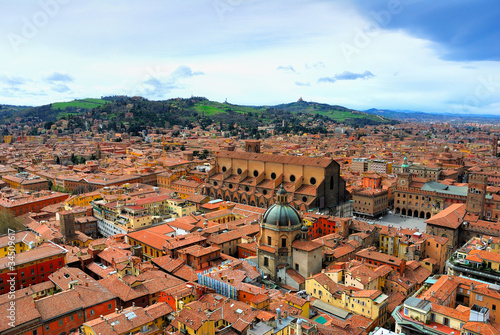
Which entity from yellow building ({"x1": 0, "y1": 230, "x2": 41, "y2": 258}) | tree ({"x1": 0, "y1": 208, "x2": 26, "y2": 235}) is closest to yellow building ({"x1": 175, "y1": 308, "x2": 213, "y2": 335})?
yellow building ({"x1": 0, "y1": 230, "x2": 41, "y2": 258})

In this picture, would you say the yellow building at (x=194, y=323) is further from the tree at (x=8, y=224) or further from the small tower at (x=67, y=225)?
the tree at (x=8, y=224)

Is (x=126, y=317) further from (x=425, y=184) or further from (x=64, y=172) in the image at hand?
(x=64, y=172)

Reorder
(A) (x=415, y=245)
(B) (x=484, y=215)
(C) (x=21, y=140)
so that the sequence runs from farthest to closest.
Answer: (C) (x=21, y=140)
(B) (x=484, y=215)
(A) (x=415, y=245)

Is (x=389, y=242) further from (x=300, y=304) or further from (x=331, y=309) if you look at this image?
(x=300, y=304)

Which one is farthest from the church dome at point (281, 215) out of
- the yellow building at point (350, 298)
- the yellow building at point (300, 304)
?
the yellow building at point (300, 304)

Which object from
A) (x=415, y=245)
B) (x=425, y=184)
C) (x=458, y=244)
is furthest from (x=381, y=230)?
(x=425, y=184)

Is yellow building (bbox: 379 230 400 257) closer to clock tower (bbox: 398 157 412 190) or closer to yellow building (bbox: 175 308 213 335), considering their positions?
clock tower (bbox: 398 157 412 190)
